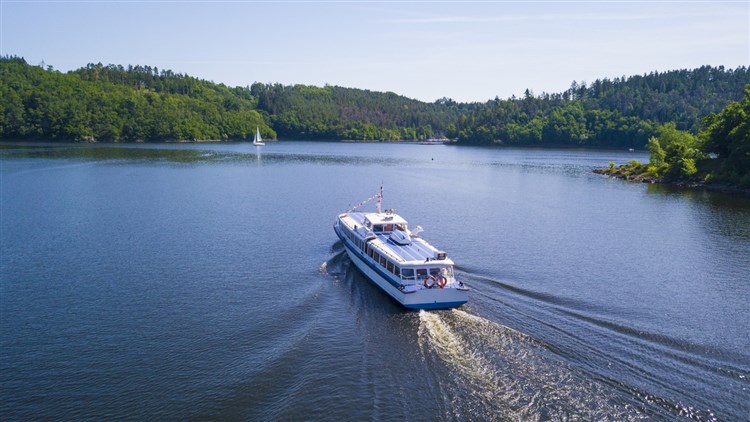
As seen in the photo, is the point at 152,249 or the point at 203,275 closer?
the point at 203,275

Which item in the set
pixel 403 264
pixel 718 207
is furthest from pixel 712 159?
pixel 403 264

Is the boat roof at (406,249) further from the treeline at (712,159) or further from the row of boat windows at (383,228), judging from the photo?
the treeline at (712,159)

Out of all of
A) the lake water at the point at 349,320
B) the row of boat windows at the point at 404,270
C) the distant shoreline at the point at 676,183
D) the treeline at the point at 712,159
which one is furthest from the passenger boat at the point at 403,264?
the treeline at the point at 712,159

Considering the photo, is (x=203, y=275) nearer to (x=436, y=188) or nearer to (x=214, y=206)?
(x=214, y=206)

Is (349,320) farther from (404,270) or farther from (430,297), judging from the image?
(430,297)

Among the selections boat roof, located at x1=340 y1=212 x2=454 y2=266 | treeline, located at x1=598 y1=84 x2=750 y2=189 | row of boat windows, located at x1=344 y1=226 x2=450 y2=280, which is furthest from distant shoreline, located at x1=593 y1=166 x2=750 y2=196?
row of boat windows, located at x1=344 y1=226 x2=450 y2=280

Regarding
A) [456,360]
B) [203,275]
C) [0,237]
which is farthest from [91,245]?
[456,360]
